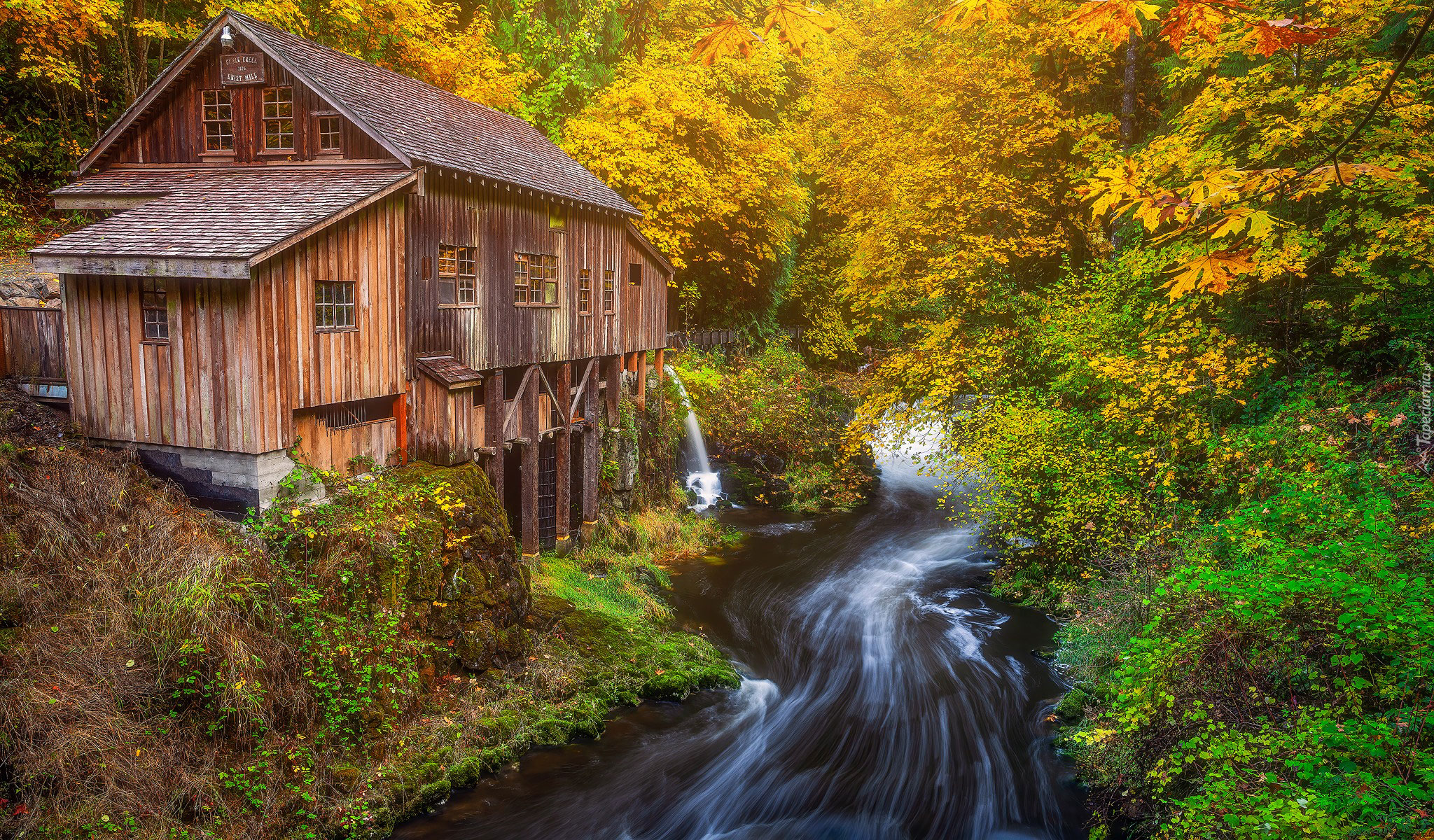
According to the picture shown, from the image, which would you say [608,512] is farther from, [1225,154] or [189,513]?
[1225,154]

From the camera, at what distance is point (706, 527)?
19.6 m

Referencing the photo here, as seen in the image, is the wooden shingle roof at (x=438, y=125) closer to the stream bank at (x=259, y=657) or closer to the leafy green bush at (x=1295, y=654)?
the stream bank at (x=259, y=657)

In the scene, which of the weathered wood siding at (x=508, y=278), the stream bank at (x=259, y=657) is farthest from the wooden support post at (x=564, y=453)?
the stream bank at (x=259, y=657)

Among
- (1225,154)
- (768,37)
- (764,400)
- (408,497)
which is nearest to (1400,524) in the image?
(1225,154)

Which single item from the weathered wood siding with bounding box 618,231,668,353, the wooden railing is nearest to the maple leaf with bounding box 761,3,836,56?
the weathered wood siding with bounding box 618,231,668,353

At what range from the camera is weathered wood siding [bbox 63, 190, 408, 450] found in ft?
30.8

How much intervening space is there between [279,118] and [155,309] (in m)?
3.54

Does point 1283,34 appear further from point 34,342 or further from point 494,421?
point 34,342

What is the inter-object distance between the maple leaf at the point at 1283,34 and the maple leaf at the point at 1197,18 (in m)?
0.17

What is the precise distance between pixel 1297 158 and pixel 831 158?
1392 centimetres

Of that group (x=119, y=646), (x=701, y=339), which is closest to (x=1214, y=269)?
(x=119, y=646)

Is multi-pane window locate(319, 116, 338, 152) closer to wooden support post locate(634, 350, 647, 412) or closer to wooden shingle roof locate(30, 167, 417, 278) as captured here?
wooden shingle roof locate(30, 167, 417, 278)

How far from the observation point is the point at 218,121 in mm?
11734

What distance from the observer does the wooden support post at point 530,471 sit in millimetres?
15172
